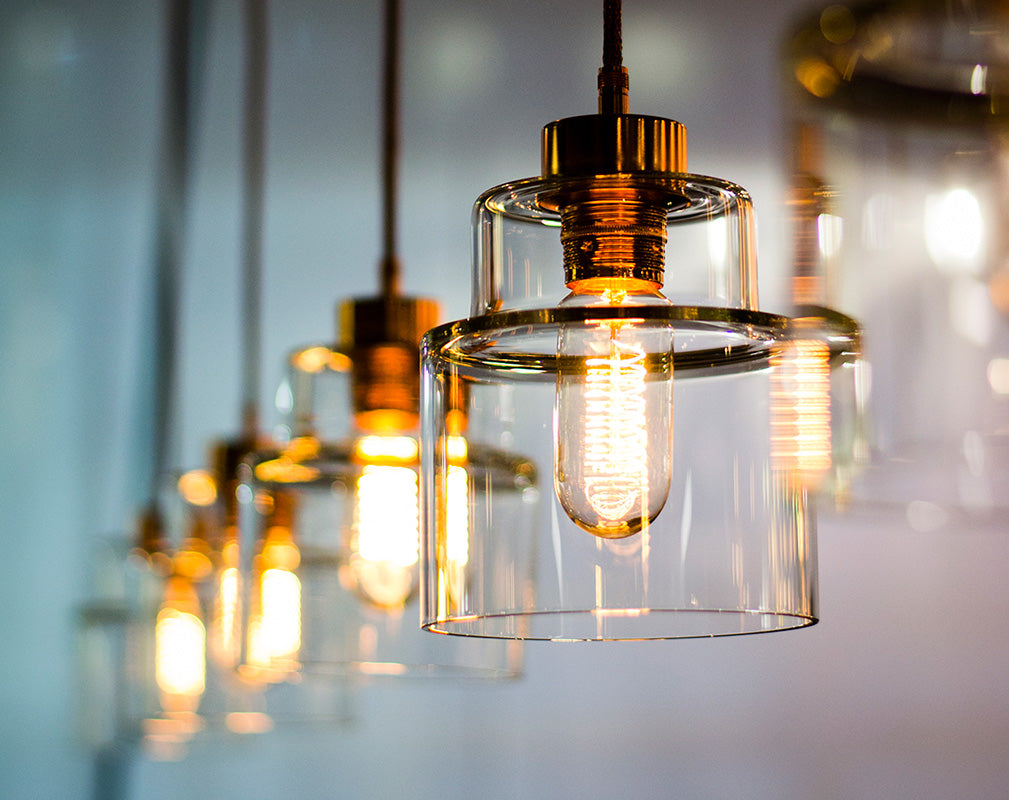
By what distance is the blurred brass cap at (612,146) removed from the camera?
36 centimetres

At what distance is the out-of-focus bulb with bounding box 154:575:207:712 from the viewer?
1.46m

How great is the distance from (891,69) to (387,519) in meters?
0.35

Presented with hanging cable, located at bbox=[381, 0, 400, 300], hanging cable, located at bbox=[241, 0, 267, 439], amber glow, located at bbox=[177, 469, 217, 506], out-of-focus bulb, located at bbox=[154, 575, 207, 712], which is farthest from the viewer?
out-of-focus bulb, located at bbox=[154, 575, 207, 712]

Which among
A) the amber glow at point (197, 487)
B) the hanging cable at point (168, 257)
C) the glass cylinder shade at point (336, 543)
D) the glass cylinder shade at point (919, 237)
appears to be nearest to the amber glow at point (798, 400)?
the glass cylinder shade at point (919, 237)

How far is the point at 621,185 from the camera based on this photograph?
0.37 meters

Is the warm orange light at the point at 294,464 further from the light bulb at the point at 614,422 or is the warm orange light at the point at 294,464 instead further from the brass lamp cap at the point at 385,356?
the light bulb at the point at 614,422

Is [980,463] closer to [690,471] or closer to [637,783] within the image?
[690,471]

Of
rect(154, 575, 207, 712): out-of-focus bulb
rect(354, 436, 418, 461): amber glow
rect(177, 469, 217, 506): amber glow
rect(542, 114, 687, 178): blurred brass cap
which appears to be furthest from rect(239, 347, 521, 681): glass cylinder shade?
rect(154, 575, 207, 712): out-of-focus bulb

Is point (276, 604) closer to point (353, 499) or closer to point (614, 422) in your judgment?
point (353, 499)

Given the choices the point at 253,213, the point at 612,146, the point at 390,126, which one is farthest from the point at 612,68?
the point at 253,213

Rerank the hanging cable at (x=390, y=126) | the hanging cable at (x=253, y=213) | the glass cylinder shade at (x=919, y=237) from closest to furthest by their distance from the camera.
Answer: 1. the glass cylinder shade at (x=919, y=237)
2. the hanging cable at (x=390, y=126)
3. the hanging cable at (x=253, y=213)

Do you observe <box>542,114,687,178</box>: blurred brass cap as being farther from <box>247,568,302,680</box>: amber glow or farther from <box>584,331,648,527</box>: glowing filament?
<box>247,568,302,680</box>: amber glow

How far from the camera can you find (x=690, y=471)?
0.38 metres

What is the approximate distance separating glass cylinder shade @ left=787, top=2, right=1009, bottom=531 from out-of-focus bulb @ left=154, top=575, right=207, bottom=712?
1.06m
